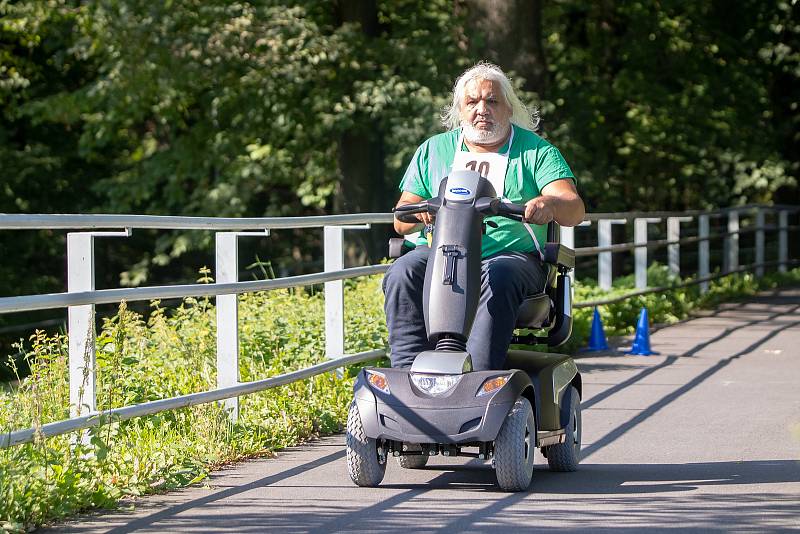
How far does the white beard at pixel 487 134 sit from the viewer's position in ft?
21.6

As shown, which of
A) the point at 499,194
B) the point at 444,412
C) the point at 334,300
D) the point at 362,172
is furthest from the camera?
the point at 362,172

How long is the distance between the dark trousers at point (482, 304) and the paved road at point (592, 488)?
570 mm

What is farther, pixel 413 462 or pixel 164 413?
pixel 164 413

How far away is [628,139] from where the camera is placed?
25.9 m

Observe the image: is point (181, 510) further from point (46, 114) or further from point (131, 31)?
point (46, 114)

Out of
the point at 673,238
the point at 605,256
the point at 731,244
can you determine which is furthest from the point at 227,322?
the point at 731,244

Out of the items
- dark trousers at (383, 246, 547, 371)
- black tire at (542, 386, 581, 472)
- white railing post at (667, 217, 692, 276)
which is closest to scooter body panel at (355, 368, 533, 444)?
dark trousers at (383, 246, 547, 371)

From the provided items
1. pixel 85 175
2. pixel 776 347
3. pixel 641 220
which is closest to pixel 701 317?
pixel 641 220

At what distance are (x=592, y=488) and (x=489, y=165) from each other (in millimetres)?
1445

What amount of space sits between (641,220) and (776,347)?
269 centimetres

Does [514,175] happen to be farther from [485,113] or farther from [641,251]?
[641,251]

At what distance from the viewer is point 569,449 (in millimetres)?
6711

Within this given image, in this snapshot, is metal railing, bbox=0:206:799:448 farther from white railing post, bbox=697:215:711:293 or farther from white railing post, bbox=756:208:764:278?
white railing post, bbox=756:208:764:278

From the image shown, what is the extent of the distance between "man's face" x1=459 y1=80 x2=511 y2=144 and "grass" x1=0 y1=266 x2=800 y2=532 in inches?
67.3
